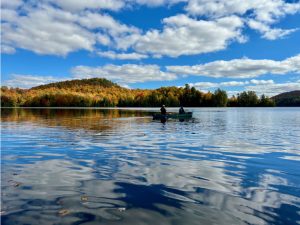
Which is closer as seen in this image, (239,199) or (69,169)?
(239,199)

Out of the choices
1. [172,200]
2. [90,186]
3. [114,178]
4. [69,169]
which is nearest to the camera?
[172,200]

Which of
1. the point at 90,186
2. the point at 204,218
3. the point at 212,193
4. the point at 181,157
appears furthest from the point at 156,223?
the point at 181,157

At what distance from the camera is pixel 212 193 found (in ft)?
38.5

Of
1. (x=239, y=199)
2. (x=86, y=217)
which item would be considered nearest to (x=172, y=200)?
(x=239, y=199)

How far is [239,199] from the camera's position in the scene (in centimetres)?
1105

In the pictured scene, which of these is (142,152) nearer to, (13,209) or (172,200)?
(172,200)

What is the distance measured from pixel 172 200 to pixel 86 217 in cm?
329

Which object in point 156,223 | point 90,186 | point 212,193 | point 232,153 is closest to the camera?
point 156,223

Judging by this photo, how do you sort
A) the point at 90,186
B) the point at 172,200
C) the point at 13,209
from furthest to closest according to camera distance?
the point at 90,186 → the point at 172,200 → the point at 13,209

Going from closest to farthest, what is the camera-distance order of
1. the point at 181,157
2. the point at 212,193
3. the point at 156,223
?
1. the point at 156,223
2. the point at 212,193
3. the point at 181,157

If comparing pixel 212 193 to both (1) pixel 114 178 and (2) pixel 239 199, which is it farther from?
(1) pixel 114 178

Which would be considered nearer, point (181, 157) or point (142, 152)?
point (181, 157)

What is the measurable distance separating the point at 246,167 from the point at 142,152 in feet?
25.5

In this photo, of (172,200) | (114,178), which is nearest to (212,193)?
(172,200)
